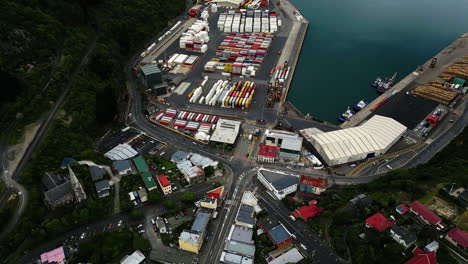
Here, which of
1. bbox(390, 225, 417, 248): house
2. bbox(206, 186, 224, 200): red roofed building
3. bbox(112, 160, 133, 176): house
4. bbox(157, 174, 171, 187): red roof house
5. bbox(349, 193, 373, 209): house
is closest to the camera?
bbox(390, 225, 417, 248): house

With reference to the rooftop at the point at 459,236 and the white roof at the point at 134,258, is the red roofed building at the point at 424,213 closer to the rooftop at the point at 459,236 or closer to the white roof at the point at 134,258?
the rooftop at the point at 459,236

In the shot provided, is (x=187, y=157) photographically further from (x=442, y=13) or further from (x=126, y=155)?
(x=442, y=13)

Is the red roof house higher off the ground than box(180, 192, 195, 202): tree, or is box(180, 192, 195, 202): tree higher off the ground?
the red roof house

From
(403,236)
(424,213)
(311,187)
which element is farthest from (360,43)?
(403,236)

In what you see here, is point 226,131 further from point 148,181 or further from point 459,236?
point 459,236

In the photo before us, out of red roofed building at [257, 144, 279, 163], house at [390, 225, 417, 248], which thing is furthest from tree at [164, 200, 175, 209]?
house at [390, 225, 417, 248]

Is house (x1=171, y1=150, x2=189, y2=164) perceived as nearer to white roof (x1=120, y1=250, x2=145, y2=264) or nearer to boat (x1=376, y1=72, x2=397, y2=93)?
white roof (x1=120, y1=250, x2=145, y2=264)

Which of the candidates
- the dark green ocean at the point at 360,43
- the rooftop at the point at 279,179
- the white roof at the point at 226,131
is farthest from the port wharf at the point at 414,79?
the rooftop at the point at 279,179
